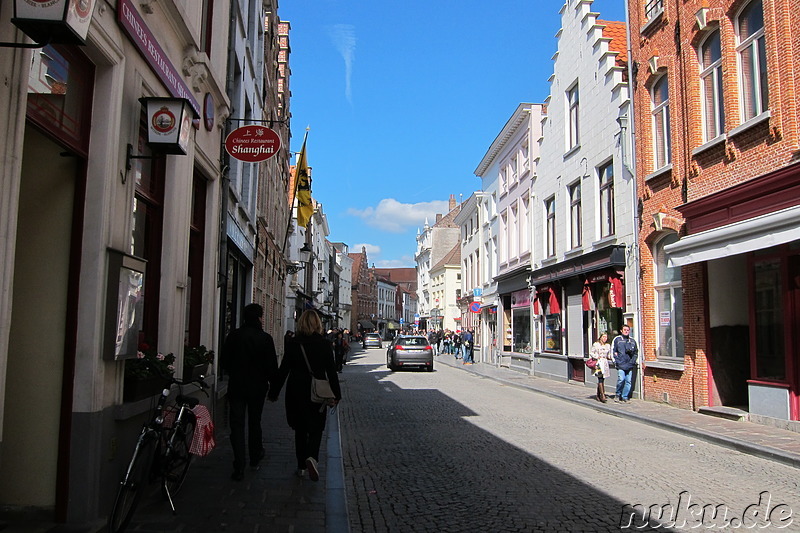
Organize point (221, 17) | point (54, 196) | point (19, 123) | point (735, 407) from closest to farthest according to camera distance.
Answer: point (19, 123) → point (54, 196) → point (221, 17) → point (735, 407)

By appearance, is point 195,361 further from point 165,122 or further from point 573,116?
→ point 573,116

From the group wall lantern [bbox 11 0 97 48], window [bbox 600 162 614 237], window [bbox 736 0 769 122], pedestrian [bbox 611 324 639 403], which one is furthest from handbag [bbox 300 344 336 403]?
window [bbox 600 162 614 237]

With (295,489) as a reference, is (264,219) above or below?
above

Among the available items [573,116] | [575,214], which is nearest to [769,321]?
[575,214]

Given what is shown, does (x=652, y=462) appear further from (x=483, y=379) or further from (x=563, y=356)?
(x=483, y=379)

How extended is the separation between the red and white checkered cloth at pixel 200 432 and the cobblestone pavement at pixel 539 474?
4.66 feet

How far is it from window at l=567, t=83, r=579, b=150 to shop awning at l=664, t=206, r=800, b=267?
893 centimetres

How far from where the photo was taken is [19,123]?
3.82 meters

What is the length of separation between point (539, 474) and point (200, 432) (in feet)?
12.5

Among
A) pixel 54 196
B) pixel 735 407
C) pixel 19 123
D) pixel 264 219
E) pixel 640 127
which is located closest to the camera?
pixel 19 123

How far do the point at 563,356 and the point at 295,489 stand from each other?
15804 mm

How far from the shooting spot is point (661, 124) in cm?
1479

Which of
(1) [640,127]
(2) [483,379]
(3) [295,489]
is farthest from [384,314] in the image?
(3) [295,489]

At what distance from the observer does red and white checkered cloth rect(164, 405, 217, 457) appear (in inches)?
216
